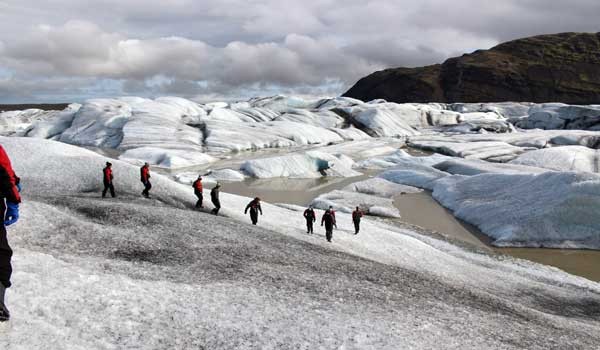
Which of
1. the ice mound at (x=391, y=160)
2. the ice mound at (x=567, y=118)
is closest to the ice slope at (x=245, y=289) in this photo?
the ice mound at (x=391, y=160)

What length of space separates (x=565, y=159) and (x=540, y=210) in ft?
79.3

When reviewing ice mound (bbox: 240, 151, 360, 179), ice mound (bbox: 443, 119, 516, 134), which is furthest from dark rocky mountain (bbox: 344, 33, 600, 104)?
ice mound (bbox: 240, 151, 360, 179)

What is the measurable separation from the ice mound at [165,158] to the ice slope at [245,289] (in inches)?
1318

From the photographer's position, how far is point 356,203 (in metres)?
33.6

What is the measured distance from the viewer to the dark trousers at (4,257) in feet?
18.7

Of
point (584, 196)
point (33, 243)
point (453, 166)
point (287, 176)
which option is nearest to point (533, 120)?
point (453, 166)

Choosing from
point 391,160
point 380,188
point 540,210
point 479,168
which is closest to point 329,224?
point 540,210

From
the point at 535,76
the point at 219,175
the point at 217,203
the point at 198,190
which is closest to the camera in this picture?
the point at 217,203

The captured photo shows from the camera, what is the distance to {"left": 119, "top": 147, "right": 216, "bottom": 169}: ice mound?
2088 inches

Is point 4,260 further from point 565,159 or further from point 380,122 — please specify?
point 380,122

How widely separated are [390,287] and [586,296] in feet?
30.7

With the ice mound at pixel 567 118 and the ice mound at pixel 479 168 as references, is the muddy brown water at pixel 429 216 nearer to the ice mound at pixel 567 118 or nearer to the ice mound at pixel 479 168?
the ice mound at pixel 479 168

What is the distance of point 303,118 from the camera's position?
9312 centimetres

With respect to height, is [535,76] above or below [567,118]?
above
